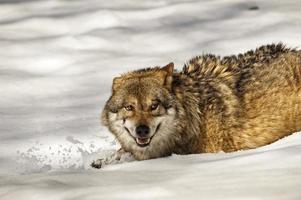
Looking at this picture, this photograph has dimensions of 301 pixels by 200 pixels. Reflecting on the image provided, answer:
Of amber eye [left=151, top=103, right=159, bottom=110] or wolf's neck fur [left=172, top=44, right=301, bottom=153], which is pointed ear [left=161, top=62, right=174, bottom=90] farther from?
amber eye [left=151, top=103, right=159, bottom=110]

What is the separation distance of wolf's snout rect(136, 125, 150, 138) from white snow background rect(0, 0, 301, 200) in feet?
2.04

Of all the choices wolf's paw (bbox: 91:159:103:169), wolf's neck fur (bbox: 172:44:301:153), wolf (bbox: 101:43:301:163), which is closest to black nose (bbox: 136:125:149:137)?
wolf (bbox: 101:43:301:163)

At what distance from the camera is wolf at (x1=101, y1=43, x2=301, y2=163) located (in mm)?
5750

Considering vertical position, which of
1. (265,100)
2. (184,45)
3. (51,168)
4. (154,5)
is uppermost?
(154,5)

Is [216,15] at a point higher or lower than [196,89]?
higher

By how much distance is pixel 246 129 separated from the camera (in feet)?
19.1

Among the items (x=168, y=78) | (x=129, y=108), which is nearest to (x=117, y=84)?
(x=129, y=108)

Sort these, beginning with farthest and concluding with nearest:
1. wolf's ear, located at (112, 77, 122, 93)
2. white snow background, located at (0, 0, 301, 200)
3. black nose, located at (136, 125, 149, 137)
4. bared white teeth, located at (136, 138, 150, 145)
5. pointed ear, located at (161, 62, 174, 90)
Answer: wolf's ear, located at (112, 77, 122, 93), pointed ear, located at (161, 62, 174, 90), bared white teeth, located at (136, 138, 150, 145), black nose, located at (136, 125, 149, 137), white snow background, located at (0, 0, 301, 200)

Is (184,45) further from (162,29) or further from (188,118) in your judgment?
(188,118)

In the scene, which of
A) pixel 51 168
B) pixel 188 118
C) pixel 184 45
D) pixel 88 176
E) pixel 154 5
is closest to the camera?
pixel 88 176

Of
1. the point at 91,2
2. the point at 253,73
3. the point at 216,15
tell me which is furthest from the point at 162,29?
the point at 253,73

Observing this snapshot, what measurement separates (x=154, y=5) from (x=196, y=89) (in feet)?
20.1

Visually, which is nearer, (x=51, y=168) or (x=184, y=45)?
(x=51, y=168)

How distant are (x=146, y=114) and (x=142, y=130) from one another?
134 mm
